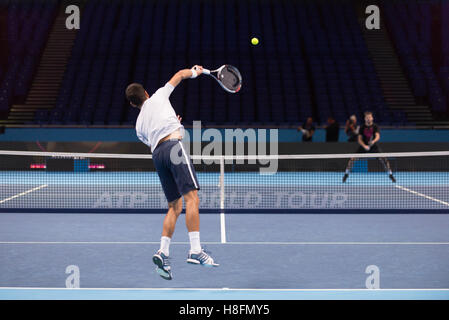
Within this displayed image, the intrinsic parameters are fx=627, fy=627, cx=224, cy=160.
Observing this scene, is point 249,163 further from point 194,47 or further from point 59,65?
point 59,65

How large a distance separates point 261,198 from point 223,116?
8575 mm

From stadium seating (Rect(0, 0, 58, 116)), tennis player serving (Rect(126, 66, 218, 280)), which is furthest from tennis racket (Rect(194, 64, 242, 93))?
stadium seating (Rect(0, 0, 58, 116))

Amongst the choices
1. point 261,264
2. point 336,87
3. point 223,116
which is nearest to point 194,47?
point 223,116

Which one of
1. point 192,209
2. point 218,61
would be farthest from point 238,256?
point 218,61

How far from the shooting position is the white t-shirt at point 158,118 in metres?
4.88

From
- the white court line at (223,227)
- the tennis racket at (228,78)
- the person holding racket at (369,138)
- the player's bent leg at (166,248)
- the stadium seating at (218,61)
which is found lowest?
the player's bent leg at (166,248)

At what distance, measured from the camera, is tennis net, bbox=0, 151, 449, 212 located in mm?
9516

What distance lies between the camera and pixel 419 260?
5.59 m

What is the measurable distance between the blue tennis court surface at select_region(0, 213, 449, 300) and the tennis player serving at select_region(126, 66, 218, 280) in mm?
306

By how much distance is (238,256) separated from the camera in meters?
5.82

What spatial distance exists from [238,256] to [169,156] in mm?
1437

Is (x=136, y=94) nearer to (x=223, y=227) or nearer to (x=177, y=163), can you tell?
(x=177, y=163)
